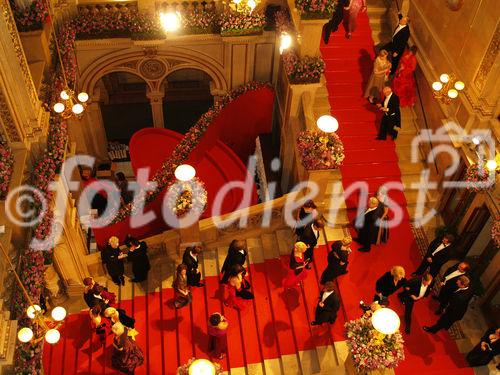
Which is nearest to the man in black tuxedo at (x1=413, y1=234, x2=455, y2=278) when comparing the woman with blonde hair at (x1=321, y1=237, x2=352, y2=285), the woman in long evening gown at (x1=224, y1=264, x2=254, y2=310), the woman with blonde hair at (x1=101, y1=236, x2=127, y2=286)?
the woman with blonde hair at (x1=321, y1=237, x2=352, y2=285)

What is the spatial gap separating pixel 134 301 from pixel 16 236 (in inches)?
116

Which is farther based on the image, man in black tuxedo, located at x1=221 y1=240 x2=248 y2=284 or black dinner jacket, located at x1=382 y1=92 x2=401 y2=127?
black dinner jacket, located at x1=382 y1=92 x2=401 y2=127

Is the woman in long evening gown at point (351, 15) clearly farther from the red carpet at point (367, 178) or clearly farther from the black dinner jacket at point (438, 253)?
the black dinner jacket at point (438, 253)

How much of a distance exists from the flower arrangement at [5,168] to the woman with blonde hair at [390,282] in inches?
252

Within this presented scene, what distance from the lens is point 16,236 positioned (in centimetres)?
891

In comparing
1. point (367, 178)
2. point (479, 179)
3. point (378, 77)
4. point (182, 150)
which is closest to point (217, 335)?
point (367, 178)

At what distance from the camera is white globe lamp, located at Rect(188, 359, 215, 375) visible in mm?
7664

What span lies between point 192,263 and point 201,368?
2.63m

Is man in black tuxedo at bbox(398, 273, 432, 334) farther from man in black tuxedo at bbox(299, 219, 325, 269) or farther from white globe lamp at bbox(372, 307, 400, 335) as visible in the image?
man in black tuxedo at bbox(299, 219, 325, 269)

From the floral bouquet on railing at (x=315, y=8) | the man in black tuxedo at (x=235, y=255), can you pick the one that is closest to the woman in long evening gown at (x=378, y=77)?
the floral bouquet on railing at (x=315, y=8)

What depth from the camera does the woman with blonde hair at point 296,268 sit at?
377 inches

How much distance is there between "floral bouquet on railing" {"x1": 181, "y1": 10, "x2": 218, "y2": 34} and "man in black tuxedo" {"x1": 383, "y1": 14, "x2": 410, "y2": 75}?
13.1ft

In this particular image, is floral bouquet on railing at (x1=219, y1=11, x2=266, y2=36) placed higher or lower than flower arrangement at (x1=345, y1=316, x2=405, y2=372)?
higher

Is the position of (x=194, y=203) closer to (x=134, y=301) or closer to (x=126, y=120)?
(x=134, y=301)
